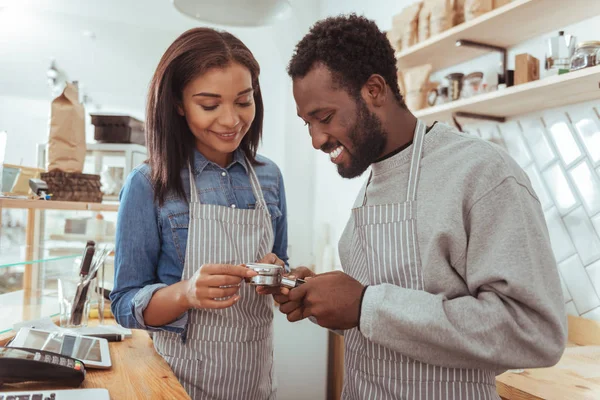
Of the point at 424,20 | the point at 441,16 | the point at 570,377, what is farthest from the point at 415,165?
the point at 424,20

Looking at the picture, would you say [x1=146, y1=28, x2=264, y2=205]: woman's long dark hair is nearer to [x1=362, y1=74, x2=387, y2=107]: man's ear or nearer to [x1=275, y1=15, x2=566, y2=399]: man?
[x1=275, y1=15, x2=566, y2=399]: man

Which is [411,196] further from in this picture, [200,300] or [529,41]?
[529,41]

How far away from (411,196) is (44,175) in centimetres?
158

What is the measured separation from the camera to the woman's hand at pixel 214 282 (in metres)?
1.04

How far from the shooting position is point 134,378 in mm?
1202

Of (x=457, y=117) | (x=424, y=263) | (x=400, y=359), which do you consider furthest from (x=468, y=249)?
(x=457, y=117)

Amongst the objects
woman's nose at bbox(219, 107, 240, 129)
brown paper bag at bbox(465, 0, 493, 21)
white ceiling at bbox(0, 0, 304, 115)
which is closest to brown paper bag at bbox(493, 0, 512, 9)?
brown paper bag at bbox(465, 0, 493, 21)

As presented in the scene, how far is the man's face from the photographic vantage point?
1.09 m

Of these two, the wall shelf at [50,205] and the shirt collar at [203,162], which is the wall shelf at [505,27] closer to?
the shirt collar at [203,162]

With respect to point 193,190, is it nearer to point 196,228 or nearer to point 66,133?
point 196,228

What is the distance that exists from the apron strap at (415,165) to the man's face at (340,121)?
3.0 inches

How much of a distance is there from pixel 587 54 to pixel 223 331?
4.73 feet

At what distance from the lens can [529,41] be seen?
2207mm

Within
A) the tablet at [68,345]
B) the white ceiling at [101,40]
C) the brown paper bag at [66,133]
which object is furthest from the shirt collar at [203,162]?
the white ceiling at [101,40]
